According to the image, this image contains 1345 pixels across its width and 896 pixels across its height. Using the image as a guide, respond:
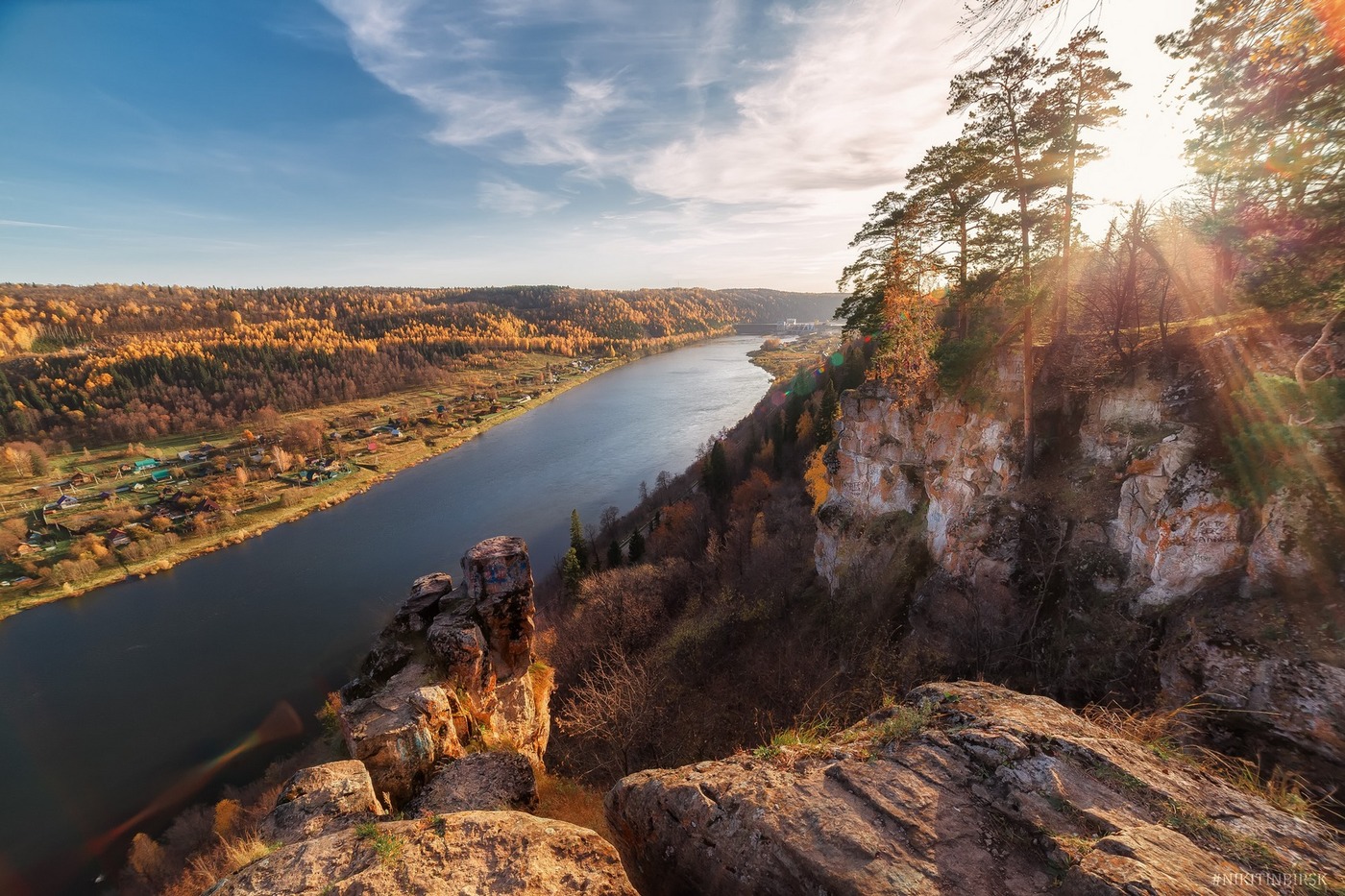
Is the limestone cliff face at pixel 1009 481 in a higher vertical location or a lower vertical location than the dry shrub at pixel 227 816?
higher

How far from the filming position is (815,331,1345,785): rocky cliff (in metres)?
7.43

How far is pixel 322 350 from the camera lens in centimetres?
11688

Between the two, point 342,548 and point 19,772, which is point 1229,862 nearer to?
point 19,772

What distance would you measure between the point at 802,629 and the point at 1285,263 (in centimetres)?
1759

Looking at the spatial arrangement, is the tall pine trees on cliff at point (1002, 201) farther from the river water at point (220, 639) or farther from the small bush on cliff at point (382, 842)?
the river water at point (220, 639)

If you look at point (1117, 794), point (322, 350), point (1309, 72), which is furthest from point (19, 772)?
point (322, 350)

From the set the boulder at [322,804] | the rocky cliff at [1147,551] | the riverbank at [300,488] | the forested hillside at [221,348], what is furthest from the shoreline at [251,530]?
the rocky cliff at [1147,551]

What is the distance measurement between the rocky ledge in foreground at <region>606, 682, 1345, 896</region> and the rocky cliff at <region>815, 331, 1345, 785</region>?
4744mm

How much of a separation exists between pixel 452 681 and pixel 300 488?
64379mm

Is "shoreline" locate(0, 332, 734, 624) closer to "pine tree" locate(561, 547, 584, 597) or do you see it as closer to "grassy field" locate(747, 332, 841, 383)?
"pine tree" locate(561, 547, 584, 597)

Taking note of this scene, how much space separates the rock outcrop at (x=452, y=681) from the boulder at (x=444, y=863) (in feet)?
13.1

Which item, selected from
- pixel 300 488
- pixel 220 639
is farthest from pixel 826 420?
pixel 300 488

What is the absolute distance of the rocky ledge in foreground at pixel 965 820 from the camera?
3.49m

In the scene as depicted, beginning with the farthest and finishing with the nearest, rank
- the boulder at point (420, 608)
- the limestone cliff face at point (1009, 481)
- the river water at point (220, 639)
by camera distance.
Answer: the river water at point (220, 639)
the boulder at point (420, 608)
the limestone cliff face at point (1009, 481)
